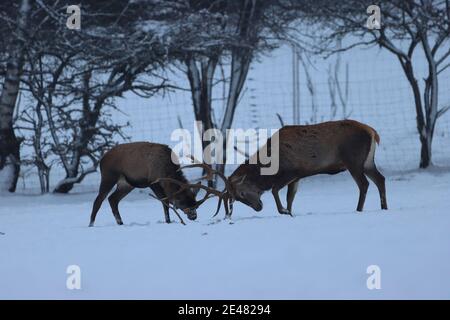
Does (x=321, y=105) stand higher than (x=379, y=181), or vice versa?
(x=321, y=105)

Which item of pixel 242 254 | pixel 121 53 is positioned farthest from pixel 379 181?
pixel 121 53

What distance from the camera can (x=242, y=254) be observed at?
464 centimetres

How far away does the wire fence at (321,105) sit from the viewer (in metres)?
10.0

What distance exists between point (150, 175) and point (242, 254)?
4.56 feet

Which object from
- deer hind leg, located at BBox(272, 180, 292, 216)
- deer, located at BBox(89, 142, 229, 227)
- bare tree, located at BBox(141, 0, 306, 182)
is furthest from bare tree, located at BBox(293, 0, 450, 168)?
deer, located at BBox(89, 142, 229, 227)

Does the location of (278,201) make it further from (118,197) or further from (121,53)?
(121,53)

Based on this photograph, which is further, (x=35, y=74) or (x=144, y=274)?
(x=35, y=74)

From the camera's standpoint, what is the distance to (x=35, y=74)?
9.04 metres

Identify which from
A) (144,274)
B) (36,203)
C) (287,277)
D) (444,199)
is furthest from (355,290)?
(36,203)

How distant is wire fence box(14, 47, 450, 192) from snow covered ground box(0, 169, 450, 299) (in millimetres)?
3681

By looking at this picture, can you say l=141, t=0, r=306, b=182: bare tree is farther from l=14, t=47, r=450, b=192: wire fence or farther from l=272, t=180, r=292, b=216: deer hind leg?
l=272, t=180, r=292, b=216: deer hind leg

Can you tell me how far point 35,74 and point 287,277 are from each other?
5.45m
